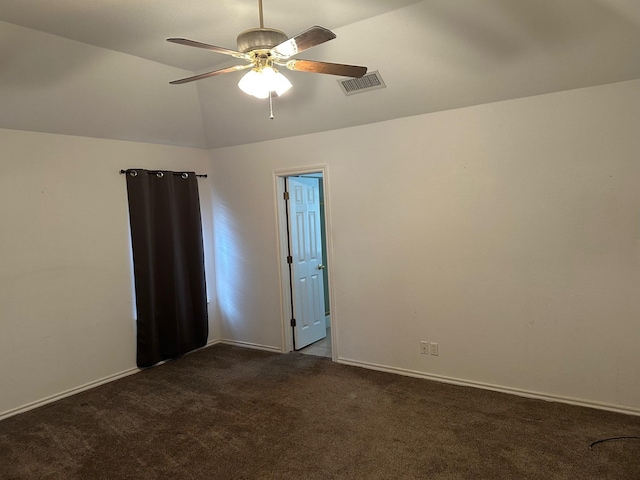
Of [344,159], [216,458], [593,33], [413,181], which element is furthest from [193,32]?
[216,458]

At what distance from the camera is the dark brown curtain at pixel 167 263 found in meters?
4.32

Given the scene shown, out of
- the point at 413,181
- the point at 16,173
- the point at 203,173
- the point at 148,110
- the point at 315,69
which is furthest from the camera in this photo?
the point at 203,173

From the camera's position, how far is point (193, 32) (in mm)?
2984

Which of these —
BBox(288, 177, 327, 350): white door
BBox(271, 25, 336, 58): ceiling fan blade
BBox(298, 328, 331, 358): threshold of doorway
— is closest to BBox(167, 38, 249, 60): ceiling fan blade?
BBox(271, 25, 336, 58): ceiling fan blade

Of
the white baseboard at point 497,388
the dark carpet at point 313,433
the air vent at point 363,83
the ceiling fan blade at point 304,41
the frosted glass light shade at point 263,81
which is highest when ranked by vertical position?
the air vent at point 363,83

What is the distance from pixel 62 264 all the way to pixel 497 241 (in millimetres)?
3864

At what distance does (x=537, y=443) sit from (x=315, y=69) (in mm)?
2733

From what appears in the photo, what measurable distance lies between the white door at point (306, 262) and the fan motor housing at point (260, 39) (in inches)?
105

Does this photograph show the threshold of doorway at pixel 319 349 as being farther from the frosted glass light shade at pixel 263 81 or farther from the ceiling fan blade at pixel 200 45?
the ceiling fan blade at pixel 200 45

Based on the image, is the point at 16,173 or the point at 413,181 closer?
the point at 16,173

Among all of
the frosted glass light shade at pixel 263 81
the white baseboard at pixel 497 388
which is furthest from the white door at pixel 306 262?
the frosted glass light shade at pixel 263 81

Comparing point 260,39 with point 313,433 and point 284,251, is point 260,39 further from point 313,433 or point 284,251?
point 284,251

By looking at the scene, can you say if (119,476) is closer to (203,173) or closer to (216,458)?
(216,458)

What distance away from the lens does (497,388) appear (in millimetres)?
3463
